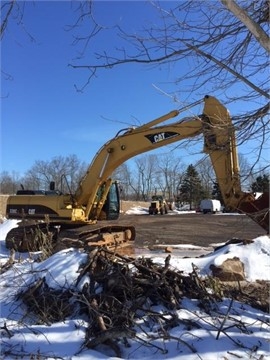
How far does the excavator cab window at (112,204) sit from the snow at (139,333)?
23.8ft

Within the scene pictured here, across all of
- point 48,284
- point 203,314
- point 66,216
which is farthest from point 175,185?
point 66,216

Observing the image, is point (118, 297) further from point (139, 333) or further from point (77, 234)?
point (77, 234)

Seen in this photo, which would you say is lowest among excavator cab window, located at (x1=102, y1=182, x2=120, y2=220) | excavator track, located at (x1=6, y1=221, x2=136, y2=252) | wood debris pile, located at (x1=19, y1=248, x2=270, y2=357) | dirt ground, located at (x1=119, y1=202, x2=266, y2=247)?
dirt ground, located at (x1=119, y1=202, x2=266, y2=247)

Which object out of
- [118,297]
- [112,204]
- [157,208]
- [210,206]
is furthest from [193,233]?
[210,206]

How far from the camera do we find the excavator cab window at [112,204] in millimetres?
13625

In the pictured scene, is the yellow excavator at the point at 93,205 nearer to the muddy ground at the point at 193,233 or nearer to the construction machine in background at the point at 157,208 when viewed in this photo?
the muddy ground at the point at 193,233

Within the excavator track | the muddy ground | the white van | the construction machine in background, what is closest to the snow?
the muddy ground

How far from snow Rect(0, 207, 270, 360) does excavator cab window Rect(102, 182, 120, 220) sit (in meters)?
7.25

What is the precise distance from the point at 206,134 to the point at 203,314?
218 centimetres

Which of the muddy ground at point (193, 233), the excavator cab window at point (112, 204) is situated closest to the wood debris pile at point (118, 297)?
the muddy ground at point (193, 233)

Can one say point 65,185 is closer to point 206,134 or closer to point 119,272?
point 119,272

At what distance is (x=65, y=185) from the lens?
13.6m

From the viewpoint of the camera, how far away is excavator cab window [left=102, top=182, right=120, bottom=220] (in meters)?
13.6

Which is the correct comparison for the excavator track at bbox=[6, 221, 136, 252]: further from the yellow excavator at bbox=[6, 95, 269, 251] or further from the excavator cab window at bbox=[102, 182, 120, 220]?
the excavator cab window at bbox=[102, 182, 120, 220]
